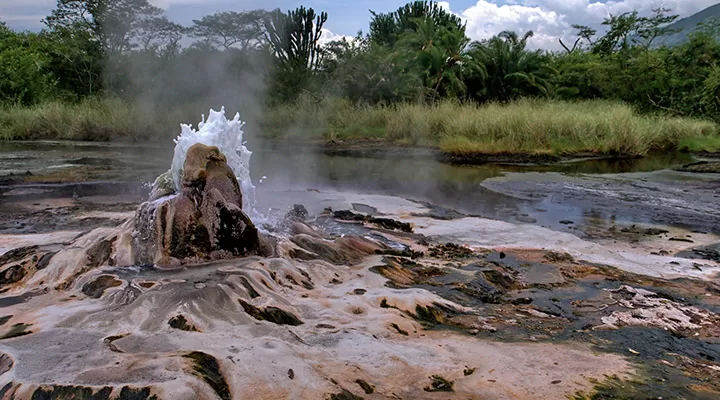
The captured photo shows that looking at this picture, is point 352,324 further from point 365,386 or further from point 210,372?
point 210,372

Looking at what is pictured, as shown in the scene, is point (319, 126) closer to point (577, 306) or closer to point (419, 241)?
point (419, 241)

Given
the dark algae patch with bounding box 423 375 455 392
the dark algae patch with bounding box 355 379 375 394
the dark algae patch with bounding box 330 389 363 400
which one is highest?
the dark algae patch with bounding box 330 389 363 400

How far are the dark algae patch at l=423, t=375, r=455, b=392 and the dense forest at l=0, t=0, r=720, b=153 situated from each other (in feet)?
58.4

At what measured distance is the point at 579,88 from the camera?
26.1 metres

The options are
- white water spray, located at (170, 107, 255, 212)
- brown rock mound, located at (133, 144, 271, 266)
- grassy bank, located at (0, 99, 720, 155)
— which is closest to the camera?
brown rock mound, located at (133, 144, 271, 266)

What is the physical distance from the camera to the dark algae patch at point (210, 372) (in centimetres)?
249

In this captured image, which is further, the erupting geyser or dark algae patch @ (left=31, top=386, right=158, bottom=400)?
the erupting geyser

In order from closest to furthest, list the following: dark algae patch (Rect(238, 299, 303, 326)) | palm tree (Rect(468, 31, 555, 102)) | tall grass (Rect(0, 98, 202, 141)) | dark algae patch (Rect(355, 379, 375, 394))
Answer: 1. dark algae patch (Rect(355, 379, 375, 394))
2. dark algae patch (Rect(238, 299, 303, 326))
3. tall grass (Rect(0, 98, 202, 141))
4. palm tree (Rect(468, 31, 555, 102))

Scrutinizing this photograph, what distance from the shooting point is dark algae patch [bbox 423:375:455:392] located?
267 cm

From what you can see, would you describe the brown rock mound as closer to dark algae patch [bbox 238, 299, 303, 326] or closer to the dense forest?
dark algae patch [bbox 238, 299, 303, 326]

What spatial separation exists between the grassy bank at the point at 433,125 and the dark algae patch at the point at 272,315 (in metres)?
12.1

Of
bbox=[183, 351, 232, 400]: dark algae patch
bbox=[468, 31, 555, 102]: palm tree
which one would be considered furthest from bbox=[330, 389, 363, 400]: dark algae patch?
bbox=[468, 31, 555, 102]: palm tree

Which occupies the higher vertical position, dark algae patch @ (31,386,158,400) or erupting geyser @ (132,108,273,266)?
erupting geyser @ (132,108,273,266)

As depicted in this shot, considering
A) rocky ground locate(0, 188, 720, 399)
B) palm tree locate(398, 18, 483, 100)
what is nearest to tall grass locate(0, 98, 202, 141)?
palm tree locate(398, 18, 483, 100)
